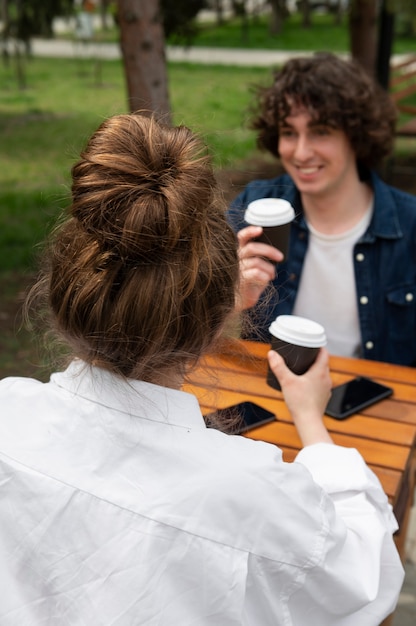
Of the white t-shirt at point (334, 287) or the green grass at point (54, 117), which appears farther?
the green grass at point (54, 117)

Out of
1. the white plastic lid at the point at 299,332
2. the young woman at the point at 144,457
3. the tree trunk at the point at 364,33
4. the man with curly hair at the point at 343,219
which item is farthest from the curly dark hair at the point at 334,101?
the tree trunk at the point at 364,33

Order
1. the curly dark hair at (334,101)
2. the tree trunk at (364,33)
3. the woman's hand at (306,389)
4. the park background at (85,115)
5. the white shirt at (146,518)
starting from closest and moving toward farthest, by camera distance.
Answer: the white shirt at (146,518)
the woman's hand at (306,389)
the curly dark hair at (334,101)
the park background at (85,115)
the tree trunk at (364,33)

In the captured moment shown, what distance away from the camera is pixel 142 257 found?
1.02 metres

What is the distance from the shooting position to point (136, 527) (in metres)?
1.01

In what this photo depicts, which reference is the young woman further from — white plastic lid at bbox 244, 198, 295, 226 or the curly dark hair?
the curly dark hair

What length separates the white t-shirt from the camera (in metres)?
2.48

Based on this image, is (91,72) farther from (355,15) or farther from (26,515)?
(26,515)

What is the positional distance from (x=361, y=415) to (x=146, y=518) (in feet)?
3.15

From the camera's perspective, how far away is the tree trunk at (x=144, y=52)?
390 cm

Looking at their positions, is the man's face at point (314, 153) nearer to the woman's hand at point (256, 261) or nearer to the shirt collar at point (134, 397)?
the woman's hand at point (256, 261)

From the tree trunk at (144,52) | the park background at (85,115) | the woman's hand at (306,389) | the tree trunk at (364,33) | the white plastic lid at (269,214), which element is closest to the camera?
the woman's hand at (306,389)

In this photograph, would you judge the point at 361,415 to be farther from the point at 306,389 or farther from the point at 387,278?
the point at 387,278

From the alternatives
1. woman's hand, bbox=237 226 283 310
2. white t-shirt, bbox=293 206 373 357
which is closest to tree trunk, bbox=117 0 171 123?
white t-shirt, bbox=293 206 373 357

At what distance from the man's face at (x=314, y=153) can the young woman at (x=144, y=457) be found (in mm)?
1316
